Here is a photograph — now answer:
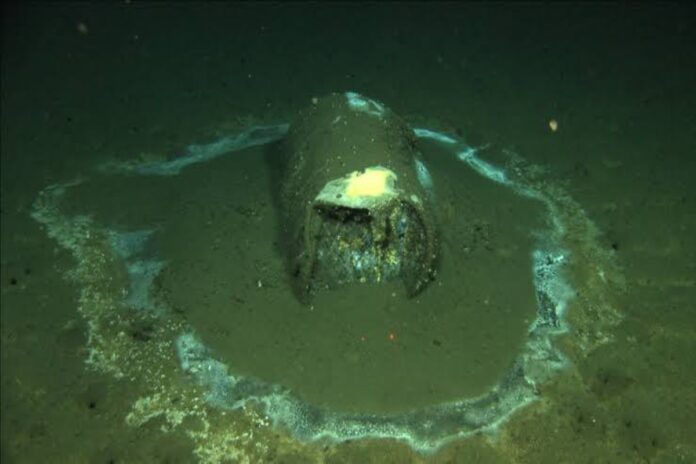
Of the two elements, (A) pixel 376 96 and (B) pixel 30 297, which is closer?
(B) pixel 30 297

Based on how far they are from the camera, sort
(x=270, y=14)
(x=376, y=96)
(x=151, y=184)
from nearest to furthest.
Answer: (x=151, y=184)
(x=376, y=96)
(x=270, y=14)

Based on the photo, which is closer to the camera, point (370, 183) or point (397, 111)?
point (370, 183)

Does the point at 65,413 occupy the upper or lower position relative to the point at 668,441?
lower

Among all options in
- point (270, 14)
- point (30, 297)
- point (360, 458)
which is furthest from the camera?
point (270, 14)

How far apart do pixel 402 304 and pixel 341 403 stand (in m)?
0.95

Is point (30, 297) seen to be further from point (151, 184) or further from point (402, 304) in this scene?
point (402, 304)

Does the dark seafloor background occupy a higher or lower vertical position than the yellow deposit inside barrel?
lower

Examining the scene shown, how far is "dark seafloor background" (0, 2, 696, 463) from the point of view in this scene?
443 cm

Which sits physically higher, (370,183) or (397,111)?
(370,183)

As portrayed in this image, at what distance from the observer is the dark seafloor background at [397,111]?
4.43m

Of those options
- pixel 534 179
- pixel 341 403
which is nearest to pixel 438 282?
pixel 341 403

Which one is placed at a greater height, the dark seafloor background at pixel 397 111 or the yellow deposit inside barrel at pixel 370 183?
the yellow deposit inside barrel at pixel 370 183

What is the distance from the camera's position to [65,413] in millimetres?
4609

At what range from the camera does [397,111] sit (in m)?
8.36
